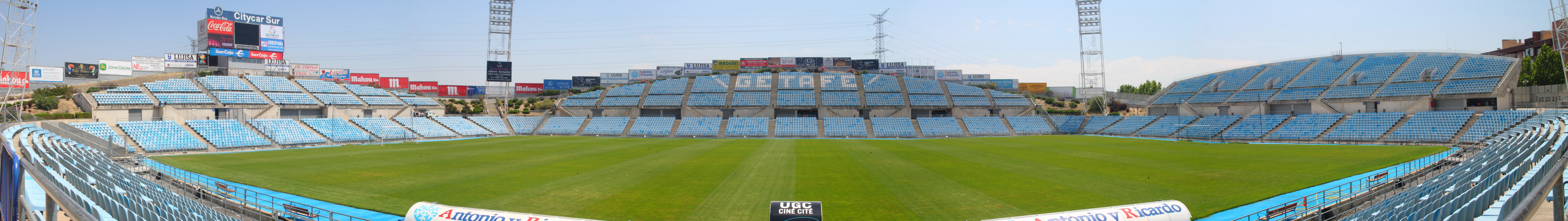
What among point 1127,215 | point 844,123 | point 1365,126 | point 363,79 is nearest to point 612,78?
point 363,79

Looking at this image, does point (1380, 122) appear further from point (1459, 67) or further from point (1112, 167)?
point (1112, 167)

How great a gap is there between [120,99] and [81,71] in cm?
2854

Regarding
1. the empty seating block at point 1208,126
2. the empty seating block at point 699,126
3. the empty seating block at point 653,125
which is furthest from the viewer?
the empty seating block at point 653,125

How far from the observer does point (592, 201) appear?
54.9ft

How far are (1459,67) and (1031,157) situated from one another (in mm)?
47940

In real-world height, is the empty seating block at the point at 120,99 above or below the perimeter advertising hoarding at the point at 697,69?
below

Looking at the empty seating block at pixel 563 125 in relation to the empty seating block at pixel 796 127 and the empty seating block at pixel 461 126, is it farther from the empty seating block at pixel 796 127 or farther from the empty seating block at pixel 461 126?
the empty seating block at pixel 796 127

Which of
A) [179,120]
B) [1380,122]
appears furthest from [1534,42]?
[179,120]

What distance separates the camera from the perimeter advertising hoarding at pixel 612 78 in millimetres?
107562

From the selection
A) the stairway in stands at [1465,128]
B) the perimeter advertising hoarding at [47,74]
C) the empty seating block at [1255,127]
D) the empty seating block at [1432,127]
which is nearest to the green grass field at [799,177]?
the empty seating block at [1432,127]

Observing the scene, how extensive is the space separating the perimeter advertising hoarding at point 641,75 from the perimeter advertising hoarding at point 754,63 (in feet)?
64.5

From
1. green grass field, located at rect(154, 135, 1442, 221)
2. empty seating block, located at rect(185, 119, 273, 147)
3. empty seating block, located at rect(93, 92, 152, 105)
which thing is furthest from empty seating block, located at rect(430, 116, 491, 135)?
green grass field, located at rect(154, 135, 1442, 221)

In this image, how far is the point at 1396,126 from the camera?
147 ft

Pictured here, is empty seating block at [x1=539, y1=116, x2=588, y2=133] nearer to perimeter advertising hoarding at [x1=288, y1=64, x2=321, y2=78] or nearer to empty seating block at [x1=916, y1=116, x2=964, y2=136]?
empty seating block at [x1=916, y1=116, x2=964, y2=136]
